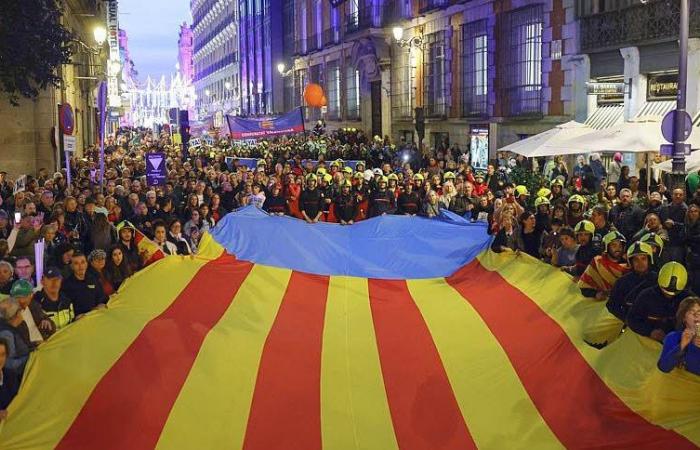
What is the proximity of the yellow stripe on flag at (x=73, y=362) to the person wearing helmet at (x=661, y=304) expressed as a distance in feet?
14.8

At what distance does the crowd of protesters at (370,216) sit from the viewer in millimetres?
6762

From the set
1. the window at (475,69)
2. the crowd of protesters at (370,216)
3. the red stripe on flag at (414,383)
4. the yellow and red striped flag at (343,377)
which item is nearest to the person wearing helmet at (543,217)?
the crowd of protesters at (370,216)

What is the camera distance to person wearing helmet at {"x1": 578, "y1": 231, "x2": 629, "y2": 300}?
809cm

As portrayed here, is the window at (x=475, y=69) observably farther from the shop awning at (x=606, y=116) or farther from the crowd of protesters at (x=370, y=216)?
the crowd of protesters at (x=370, y=216)

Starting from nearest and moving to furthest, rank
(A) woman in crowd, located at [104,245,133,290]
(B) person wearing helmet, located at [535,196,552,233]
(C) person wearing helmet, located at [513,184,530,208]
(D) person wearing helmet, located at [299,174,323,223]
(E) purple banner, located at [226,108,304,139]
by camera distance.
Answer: (A) woman in crowd, located at [104,245,133,290], (B) person wearing helmet, located at [535,196,552,233], (C) person wearing helmet, located at [513,184,530,208], (D) person wearing helmet, located at [299,174,323,223], (E) purple banner, located at [226,108,304,139]

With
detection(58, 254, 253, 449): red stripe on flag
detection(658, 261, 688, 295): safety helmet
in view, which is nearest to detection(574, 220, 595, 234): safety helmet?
detection(658, 261, 688, 295): safety helmet

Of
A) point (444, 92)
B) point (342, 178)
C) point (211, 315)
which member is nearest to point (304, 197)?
point (342, 178)

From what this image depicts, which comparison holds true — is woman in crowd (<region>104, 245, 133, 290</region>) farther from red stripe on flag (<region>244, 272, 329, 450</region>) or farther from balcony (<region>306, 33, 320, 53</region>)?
balcony (<region>306, 33, 320, 53</region>)

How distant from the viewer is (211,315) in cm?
866

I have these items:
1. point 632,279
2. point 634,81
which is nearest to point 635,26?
point 634,81

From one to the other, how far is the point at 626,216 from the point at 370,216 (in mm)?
5199

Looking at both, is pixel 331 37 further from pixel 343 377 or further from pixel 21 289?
pixel 21 289

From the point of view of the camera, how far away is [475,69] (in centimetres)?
3080

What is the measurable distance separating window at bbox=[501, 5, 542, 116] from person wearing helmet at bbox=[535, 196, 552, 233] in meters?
15.5
